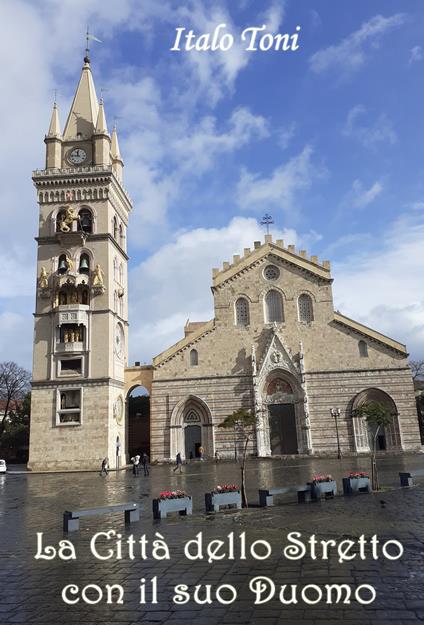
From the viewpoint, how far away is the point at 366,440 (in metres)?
44.5

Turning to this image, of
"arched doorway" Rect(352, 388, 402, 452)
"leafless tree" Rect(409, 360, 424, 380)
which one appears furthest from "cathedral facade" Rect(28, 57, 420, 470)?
"leafless tree" Rect(409, 360, 424, 380)

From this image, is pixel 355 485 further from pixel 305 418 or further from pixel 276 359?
pixel 276 359

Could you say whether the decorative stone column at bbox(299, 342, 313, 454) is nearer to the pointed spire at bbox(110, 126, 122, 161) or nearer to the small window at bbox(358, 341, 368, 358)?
the small window at bbox(358, 341, 368, 358)

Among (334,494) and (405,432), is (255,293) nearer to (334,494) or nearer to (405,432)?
(405,432)

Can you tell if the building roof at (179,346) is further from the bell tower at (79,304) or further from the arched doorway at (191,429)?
the arched doorway at (191,429)

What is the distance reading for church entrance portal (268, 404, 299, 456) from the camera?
150ft

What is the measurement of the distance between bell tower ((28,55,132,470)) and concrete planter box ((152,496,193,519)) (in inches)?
1107

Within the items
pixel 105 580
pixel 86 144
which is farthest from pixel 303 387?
pixel 105 580

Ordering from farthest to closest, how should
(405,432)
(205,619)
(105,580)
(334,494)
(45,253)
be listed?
(45,253)
(405,432)
(334,494)
(105,580)
(205,619)

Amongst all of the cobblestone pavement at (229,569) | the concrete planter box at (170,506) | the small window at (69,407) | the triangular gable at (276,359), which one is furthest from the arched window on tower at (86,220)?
the concrete planter box at (170,506)

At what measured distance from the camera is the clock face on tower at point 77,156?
163 ft

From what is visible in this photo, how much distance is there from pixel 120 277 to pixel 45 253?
7.38 metres

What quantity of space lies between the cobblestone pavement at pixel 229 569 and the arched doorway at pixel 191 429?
27.4m

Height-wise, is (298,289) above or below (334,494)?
above
